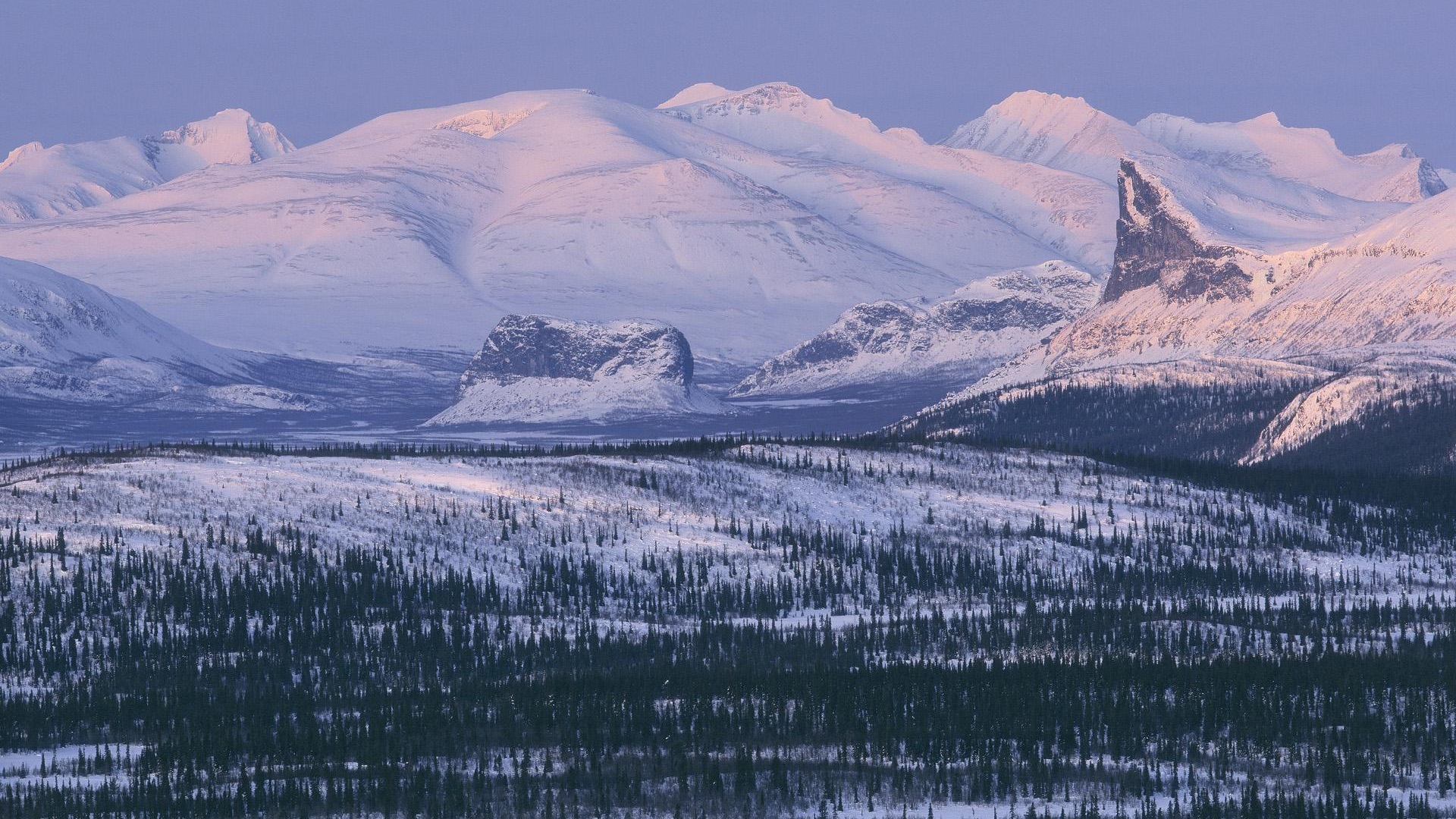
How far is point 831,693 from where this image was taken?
185125mm

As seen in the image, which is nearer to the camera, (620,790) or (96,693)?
(620,790)

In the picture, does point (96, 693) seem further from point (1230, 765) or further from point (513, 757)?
point (1230, 765)

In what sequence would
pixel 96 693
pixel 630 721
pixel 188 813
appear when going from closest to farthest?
1. pixel 188 813
2. pixel 630 721
3. pixel 96 693

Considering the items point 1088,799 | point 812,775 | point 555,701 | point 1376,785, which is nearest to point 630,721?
point 555,701

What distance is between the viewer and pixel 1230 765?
164000 millimetres

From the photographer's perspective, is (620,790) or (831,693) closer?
(620,790)

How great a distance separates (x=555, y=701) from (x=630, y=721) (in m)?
9.64

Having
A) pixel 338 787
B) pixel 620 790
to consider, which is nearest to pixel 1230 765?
pixel 620 790

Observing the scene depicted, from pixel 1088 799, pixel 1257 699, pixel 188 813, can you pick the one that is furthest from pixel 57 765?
pixel 1257 699

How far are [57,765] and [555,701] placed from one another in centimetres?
3649

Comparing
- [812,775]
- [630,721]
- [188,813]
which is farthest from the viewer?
[630,721]

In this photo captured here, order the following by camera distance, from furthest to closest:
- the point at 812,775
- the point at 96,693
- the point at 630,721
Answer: the point at 96,693 → the point at 630,721 → the point at 812,775

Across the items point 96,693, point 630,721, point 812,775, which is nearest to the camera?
point 812,775

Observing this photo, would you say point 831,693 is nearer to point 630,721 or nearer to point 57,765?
point 630,721
